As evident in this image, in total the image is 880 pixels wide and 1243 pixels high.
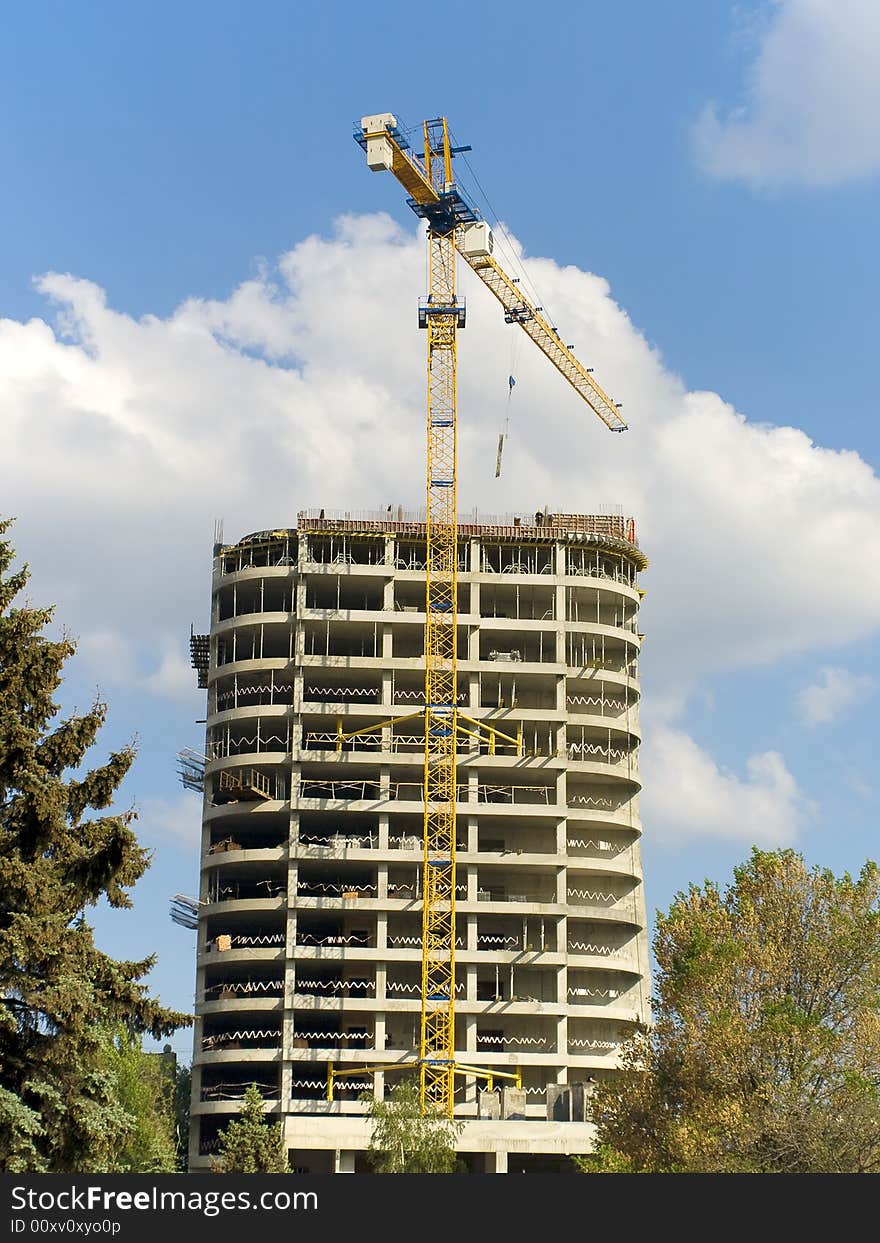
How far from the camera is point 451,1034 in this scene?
408ft

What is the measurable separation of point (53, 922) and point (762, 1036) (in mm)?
33545

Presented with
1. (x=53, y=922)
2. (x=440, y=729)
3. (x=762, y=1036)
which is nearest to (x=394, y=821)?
(x=440, y=729)

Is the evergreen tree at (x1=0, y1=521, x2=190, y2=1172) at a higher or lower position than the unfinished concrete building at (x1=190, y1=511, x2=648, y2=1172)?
lower

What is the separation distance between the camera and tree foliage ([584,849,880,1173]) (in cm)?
6147

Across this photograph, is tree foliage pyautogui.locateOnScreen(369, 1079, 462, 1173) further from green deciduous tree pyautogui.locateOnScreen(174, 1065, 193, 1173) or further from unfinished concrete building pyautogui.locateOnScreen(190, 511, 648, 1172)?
green deciduous tree pyautogui.locateOnScreen(174, 1065, 193, 1173)

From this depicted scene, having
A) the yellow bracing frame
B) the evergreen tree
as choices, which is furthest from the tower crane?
the evergreen tree

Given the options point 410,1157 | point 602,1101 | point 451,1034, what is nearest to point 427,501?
point 451,1034

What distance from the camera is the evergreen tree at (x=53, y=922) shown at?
40.2 m

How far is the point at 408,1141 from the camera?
310 feet

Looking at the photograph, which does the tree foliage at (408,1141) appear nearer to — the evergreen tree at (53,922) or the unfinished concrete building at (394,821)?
the unfinished concrete building at (394,821)

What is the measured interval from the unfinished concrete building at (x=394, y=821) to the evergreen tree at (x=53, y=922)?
81.3 meters

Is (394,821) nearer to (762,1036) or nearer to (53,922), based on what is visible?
(762,1036)

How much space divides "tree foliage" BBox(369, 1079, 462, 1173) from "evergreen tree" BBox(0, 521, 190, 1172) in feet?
173

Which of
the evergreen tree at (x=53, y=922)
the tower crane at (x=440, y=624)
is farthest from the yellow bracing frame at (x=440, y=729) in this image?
the evergreen tree at (x=53, y=922)
